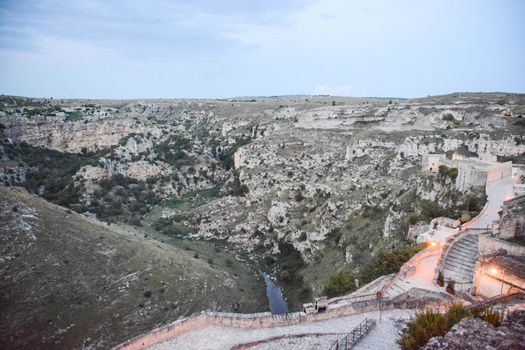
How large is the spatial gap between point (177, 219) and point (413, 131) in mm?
35814

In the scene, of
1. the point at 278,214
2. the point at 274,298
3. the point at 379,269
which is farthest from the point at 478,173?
the point at 278,214

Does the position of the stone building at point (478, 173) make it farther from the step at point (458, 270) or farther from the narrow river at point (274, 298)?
the narrow river at point (274, 298)

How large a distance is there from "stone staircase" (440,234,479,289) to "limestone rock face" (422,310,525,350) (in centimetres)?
819

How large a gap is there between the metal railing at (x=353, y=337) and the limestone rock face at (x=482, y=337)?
13.5 ft

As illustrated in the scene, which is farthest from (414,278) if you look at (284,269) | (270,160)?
(270,160)

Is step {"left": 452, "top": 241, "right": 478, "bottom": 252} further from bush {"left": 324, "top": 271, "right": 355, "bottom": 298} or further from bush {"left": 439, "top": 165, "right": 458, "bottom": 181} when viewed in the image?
bush {"left": 439, "top": 165, "right": 458, "bottom": 181}

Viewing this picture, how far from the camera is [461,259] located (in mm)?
18672

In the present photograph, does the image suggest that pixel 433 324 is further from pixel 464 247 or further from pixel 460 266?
pixel 464 247

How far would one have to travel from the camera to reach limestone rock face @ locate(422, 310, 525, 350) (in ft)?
25.9

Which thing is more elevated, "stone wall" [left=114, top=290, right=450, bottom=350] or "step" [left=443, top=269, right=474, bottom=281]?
"step" [left=443, top=269, right=474, bottom=281]

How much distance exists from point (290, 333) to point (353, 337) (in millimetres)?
2937

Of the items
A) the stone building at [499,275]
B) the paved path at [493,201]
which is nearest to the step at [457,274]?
the stone building at [499,275]

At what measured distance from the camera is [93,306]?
1090 inches

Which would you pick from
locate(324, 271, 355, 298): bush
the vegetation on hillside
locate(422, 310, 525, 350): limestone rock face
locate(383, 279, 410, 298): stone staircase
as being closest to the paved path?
the vegetation on hillside
